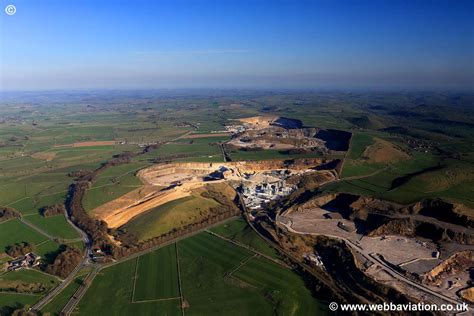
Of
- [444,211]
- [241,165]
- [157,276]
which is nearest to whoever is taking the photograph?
[157,276]

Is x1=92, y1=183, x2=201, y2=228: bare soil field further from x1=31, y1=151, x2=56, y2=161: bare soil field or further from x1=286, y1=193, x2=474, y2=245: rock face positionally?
x1=31, y1=151, x2=56, y2=161: bare soil field

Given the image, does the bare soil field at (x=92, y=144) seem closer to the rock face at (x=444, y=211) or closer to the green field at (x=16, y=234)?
the green field at (x=16, y=234)

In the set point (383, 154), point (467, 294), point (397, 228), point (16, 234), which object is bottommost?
point (467, 294)

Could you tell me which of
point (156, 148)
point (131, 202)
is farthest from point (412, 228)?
point (156, 148)

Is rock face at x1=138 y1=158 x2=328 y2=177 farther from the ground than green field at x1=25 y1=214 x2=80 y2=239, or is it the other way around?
rock face at x1=138 y1=158 x2=328 y2=177

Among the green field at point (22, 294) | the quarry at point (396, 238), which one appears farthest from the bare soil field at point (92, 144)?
the green field at point (22, 294)

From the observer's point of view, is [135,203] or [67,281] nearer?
[67,281]

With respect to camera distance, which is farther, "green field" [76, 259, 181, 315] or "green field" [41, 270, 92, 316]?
"green field" [41, 270, 92, 316]

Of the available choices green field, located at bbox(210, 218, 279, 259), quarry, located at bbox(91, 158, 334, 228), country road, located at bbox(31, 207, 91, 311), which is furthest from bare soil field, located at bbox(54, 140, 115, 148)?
green field, located at bbox(210, 218, 279, 259)

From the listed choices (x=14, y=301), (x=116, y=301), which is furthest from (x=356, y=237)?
(x=14, y=301)

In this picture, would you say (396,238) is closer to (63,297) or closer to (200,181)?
(200,181)
